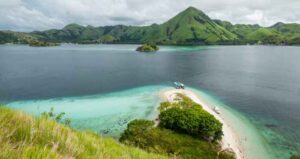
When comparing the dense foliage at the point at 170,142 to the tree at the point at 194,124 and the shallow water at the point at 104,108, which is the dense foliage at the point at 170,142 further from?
the shallow water at the point at 104,108

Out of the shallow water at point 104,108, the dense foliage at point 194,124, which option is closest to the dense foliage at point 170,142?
the dense foliage at point 194,124

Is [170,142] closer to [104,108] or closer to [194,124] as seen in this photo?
[194,124]

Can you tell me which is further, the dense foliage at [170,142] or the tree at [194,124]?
the tree at [194,124]

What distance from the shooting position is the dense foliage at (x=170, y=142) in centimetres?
3364

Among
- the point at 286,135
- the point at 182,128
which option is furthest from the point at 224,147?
the point at 286,135

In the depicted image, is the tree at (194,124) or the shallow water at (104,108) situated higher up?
the tree at (194,124)

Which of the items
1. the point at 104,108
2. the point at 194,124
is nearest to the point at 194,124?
the point at 194,124

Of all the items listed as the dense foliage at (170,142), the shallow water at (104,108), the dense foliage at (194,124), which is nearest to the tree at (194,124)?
the dense foliage at (194,124)

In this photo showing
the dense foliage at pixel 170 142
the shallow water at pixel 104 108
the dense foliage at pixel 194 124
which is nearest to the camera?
the dense foliage at pixel 170 142

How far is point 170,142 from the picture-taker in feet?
117

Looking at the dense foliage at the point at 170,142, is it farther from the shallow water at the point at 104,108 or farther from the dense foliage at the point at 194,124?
the shallow water at the point at 104,108

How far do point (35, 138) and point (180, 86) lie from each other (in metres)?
81.6

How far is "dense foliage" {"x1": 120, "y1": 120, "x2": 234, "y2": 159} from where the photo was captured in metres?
33.6

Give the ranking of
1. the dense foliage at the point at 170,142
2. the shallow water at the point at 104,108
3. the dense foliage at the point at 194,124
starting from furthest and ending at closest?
the shallow water at the point at 104,108 < the dense foliage at the point at 194,124 < the dense foliage at the point at 170,142
